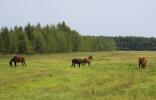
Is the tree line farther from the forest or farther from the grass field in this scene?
the grass field

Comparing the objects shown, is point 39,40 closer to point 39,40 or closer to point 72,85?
point 39,40

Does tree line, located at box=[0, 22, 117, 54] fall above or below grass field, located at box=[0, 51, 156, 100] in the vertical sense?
above

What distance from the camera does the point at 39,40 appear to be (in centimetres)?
11781

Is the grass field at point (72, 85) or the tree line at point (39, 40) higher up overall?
the tree line at point (39, 40)

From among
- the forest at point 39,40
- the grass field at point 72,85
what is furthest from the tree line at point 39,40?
the grass field at point 72,85

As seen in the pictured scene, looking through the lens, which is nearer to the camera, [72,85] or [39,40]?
[72,85]

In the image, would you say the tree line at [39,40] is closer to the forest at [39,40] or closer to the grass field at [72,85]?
the forest at [39,40]

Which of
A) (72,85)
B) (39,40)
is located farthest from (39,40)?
(72,85)

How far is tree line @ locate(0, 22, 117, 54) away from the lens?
368ft

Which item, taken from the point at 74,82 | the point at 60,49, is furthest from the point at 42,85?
the point at 60,49

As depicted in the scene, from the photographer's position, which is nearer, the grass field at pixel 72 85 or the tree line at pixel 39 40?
the grass field at pixel 72 85

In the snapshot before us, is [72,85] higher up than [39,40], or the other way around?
[39,40]

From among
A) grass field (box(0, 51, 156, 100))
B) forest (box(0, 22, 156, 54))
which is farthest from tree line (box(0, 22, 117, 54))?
grass field (box(0, 51, 156, 100))

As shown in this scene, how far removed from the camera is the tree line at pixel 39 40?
112188 mm
